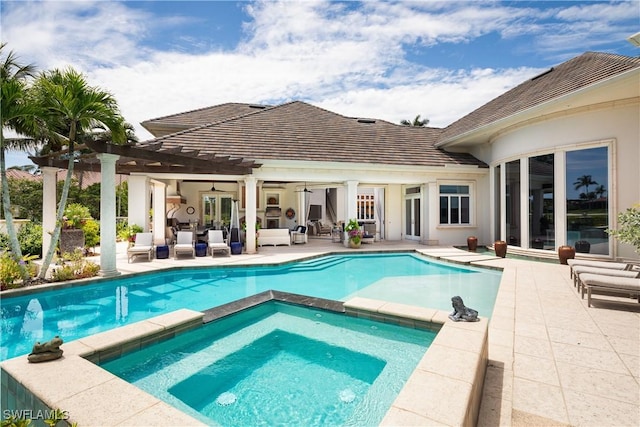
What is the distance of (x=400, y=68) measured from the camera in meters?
13.1

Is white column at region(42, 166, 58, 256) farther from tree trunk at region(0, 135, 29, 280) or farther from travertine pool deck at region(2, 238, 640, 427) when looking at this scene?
travertine pool deck at region(2, 238, 640, 427)

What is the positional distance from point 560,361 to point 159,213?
15.7m

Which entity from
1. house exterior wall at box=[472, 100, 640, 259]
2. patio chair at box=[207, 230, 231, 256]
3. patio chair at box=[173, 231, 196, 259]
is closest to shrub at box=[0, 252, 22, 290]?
patio chair at box=[173, 231, 196, 259]

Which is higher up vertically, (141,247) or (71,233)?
(71,233)

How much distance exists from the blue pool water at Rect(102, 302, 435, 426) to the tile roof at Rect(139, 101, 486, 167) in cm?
971

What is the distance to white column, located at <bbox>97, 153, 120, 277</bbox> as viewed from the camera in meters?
9.23

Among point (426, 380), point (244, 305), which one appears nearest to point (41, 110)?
point (244, 305)

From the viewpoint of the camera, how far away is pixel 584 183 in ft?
35.7

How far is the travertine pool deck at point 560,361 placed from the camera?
3.07m

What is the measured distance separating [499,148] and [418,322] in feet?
41.7

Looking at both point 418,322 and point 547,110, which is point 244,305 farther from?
point 547,110

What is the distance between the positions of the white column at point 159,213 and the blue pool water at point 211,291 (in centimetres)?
545

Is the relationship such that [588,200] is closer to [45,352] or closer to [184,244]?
[45,352]

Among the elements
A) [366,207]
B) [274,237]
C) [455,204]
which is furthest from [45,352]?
[366,207]
